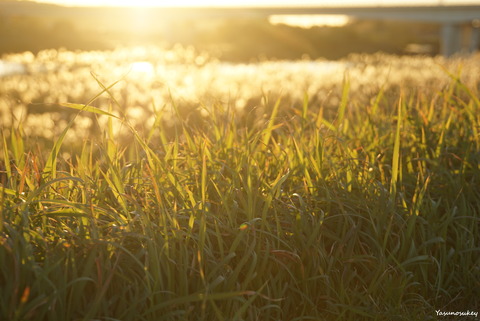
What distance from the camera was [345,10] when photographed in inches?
2756

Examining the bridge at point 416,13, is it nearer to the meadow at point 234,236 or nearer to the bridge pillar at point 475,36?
the bridge pillar at point 475,36

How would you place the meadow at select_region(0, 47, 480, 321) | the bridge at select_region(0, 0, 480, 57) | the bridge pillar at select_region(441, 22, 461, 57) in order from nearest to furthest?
the meadow at select_region(0, 47, 480, 321) → the bridge at select_region(0, 0, 480, 57) → the bridge pillar at select_region(441, 22, 461, 57)

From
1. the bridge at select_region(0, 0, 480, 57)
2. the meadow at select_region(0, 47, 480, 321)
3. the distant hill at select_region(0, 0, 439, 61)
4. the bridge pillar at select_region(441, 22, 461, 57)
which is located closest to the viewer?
the meadow at select_region(0, 47, 480, 321)

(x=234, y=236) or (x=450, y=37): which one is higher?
(x=234, y=236)

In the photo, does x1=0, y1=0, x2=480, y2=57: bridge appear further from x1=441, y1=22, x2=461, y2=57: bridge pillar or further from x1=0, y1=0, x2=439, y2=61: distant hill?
x1=0, y1=0, x2=439, y2=61: distant hill

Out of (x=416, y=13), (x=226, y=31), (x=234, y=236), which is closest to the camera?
(x=234, y=236)

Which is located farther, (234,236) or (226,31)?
(226,31)

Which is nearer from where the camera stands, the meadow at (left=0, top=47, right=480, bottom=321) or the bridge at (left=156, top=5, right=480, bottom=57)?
the meadow at (left=0, top=47, right=480, bottom=321)

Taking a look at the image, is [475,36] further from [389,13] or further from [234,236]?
[234,236]

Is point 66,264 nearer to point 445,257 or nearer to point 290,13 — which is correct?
point 445,257

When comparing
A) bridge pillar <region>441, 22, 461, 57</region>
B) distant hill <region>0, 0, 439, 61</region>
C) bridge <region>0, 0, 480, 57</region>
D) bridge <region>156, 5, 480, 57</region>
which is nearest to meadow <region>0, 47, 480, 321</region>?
distant hill <region>0, 0, 439, 61</region>

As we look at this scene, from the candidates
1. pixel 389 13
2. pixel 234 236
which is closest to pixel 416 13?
pixel 389 13

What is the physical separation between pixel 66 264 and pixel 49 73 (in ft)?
41.7

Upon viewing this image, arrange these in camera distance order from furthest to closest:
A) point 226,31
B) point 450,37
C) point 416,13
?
point 416,13, point 450,37, point 226,31
